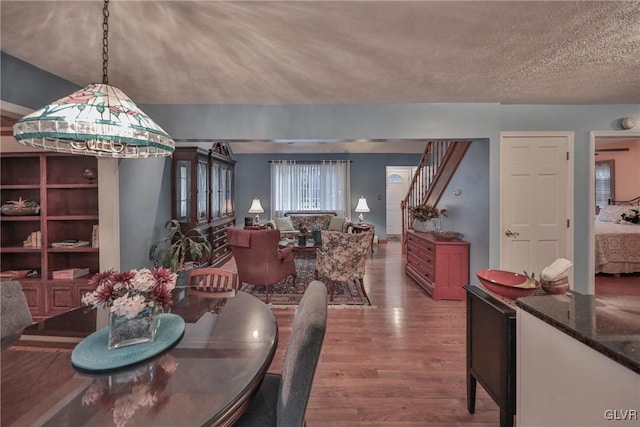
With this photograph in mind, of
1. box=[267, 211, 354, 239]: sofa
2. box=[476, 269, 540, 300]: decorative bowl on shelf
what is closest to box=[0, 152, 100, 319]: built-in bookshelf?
box=[476, 269, 540, 300]: decorative bowl on shelf

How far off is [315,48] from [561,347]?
211cm

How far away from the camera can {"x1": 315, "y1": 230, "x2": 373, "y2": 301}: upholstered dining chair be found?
375 cm

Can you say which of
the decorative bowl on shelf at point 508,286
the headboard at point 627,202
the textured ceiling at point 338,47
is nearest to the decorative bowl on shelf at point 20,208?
the textured ceiling at point 338,47

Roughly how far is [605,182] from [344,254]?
23.0 feet

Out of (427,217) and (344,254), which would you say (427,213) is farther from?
(344,254)

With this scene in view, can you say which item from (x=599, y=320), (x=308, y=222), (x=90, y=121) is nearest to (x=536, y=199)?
(x=599, y=320)

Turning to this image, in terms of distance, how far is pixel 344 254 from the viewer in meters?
3.78

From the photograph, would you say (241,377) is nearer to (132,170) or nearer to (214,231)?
(132,170)

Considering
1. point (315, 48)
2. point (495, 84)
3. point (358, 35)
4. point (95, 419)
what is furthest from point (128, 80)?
point (495, 84)

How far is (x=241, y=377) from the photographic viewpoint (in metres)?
1.01

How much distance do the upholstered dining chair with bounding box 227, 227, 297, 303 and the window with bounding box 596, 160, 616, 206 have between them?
7.62 m

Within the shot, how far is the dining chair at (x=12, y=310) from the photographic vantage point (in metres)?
1.45

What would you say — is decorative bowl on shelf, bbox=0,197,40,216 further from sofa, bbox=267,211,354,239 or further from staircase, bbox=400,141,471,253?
staircase, bbox=400,141,471,253

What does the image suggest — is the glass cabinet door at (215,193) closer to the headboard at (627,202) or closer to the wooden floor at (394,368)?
the wooden floor at (394,368)
